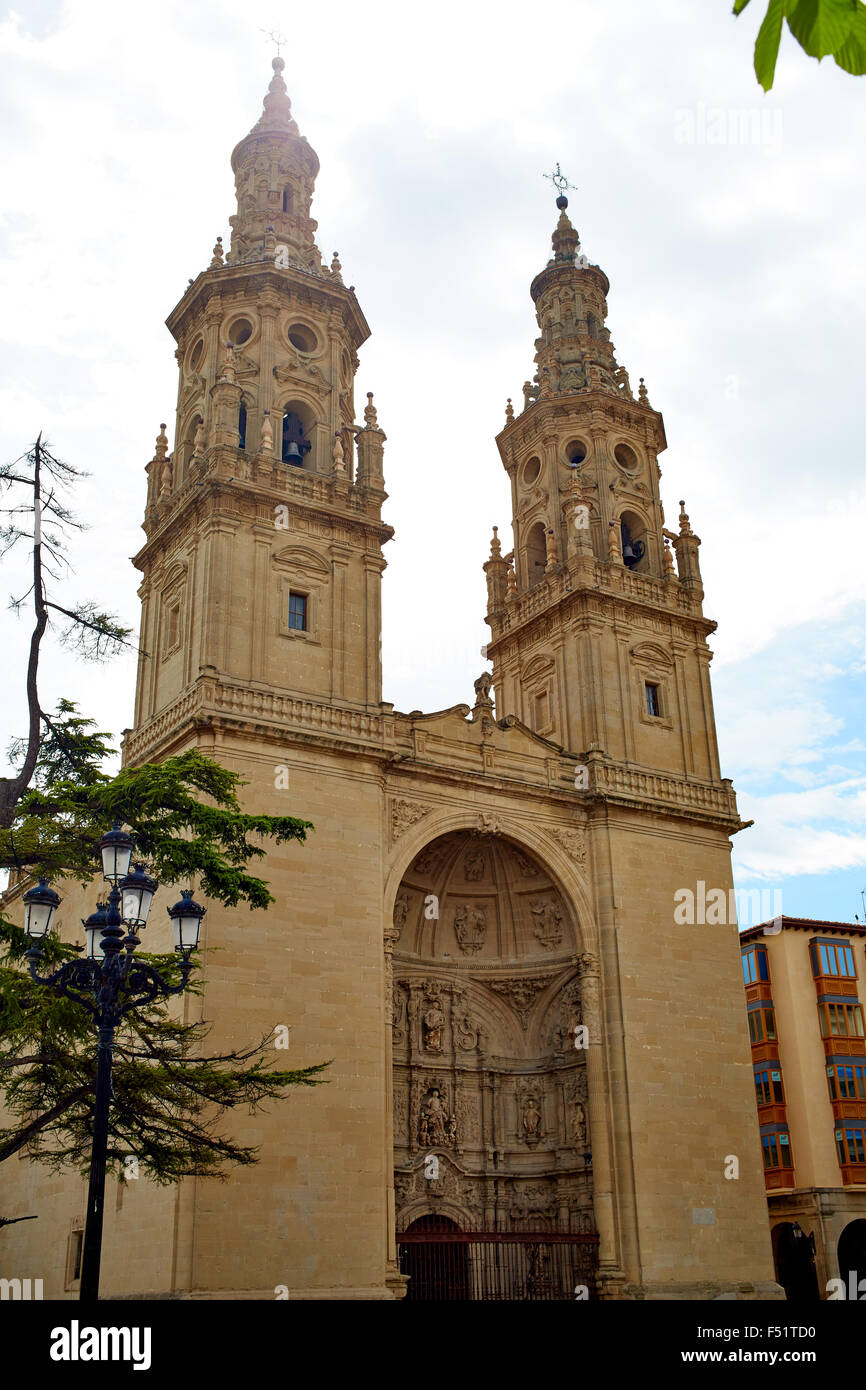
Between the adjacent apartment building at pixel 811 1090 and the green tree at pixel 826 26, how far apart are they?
40768mm

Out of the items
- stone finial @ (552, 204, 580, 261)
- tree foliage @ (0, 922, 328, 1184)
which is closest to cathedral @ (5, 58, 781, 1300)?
tree foliage @ (0, 922, 328, 1184)

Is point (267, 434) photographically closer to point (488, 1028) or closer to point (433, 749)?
point (433, 749)

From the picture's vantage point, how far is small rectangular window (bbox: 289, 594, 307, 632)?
2909 centimetres

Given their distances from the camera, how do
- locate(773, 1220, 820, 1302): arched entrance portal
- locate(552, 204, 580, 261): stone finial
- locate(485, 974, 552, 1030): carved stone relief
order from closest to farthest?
locate(485, 974, 552, 1030): carved stone relief → locate(773, 1220, 820, 1302): arched entrance portal → locate(552, 204, 580, 261): stone finial

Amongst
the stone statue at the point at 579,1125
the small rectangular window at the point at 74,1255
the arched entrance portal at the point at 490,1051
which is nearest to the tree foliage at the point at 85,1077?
the small rectangular window at the point at 74,1255

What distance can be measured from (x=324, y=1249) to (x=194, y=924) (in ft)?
40.4

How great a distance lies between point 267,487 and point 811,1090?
88.4 ft

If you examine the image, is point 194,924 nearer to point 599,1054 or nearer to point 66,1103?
point 66,1103

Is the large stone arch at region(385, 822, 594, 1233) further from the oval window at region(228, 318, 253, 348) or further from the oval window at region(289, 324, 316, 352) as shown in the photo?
the oval window at region(228, 318, 253, 348)

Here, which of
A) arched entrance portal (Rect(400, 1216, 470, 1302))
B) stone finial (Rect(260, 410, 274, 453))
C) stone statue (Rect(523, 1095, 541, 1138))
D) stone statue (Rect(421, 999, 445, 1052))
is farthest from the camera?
stone statue (Rect(523, 1095, 541, 1138))

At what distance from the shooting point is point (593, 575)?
34.5m

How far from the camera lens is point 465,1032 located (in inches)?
1213

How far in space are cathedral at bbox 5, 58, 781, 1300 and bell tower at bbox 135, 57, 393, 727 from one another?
9cm
